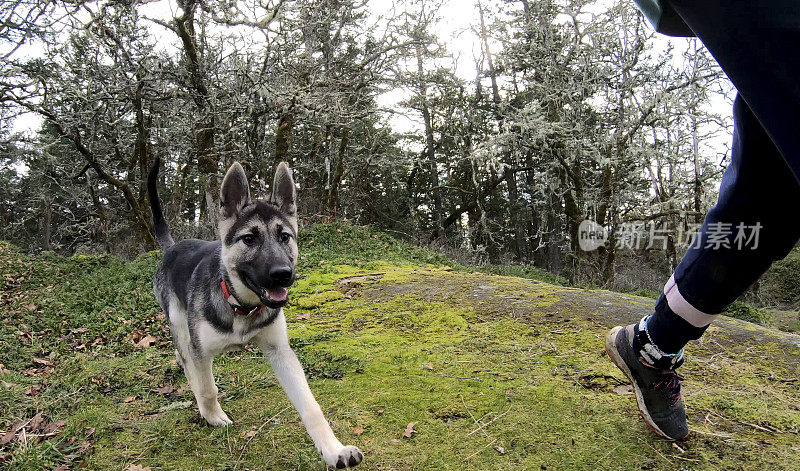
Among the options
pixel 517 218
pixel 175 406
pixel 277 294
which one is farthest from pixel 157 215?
pixel 517 218

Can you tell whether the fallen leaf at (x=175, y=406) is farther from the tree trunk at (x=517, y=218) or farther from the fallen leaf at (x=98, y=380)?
the tree trunk at (x=517, y=218)

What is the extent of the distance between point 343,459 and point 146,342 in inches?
150

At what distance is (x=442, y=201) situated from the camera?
843 inches

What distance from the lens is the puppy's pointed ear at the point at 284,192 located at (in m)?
3.20

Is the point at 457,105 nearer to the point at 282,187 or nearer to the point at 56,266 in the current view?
the point at 56,266

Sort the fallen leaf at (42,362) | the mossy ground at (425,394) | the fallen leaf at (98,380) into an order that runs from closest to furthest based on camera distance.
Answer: the mossy ground at (425,394) → the fallen leaf at (98,380) → the fallen leaf at (42,362)

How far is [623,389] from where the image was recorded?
2924 mm

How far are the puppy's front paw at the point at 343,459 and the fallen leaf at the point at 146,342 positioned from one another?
3648 millimetres

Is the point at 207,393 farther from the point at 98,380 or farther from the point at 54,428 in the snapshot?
the point at 98,380

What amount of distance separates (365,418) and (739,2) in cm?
251

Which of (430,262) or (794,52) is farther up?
(794,52)

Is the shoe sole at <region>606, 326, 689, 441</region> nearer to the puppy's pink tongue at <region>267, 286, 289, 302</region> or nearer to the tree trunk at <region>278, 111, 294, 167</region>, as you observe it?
the puppy's pink tongue at <region>267, 286, 289, 302</region>

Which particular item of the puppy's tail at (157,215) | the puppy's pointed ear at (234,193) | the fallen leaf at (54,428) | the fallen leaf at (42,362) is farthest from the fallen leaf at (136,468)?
the fallen leaf at (42,362)

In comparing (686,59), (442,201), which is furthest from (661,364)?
(442,201)
